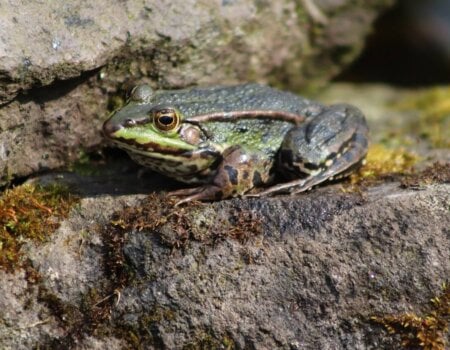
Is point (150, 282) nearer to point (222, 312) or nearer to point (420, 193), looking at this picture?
point (222, 312)

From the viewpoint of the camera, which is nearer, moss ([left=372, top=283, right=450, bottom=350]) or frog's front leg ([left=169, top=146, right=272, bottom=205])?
moss ([left=372, top=283, right=450, bottom=350])

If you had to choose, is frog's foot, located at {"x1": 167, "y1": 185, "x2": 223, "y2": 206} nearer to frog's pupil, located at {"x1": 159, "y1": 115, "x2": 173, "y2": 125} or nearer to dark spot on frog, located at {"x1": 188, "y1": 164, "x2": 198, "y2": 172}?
dark spot on frog, located at {"x1": 188, "y1": 164, "x2": 198, "y2": 172}

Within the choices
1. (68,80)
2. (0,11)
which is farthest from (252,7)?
(0,11)

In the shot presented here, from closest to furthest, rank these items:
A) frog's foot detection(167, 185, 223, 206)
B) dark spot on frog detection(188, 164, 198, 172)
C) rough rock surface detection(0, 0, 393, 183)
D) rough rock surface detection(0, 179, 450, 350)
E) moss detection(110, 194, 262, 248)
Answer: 1. rough rock surface detection(0, 179, 450, 350)
2. moss detection(110, 194, 262, 248)
3. rough rock surface detection(0, 0, 393, 183)
4. frog's foot detection(167, 185, 223, 206)
5. dark spot on frog detection(188, 164, 198, 172)

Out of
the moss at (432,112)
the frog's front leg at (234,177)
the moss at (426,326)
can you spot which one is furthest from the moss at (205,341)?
the moss at (432,112)

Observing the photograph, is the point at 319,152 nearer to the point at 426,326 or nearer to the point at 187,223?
the point at 187,223

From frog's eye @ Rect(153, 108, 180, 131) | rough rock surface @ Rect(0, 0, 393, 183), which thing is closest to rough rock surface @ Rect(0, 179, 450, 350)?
frog's eye @ Rect(153, 108, 180, 131)

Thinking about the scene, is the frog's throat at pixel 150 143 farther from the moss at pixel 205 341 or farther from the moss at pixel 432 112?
the moss at pixel 432 112
